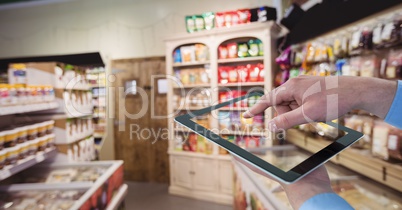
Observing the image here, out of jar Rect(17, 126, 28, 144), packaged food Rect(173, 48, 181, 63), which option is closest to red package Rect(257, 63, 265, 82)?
packaged food Rect(173, 48, 181, 63)

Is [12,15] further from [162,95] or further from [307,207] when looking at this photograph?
[307,207]

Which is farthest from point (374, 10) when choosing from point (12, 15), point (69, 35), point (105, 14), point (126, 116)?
point (12, 15)

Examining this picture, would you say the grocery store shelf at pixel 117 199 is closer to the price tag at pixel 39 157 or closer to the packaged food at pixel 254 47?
the price tag at pixel 39 157

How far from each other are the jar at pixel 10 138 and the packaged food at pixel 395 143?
8.64 feet

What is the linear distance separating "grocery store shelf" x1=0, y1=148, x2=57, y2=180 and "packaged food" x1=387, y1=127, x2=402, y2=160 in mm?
2571

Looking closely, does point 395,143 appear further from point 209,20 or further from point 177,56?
point 177,56

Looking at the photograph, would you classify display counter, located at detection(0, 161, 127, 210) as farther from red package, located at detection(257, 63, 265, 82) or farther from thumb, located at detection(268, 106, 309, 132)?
red package, located at detection(257, 63, 265, 82)

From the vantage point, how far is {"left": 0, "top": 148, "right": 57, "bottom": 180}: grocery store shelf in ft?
5.64

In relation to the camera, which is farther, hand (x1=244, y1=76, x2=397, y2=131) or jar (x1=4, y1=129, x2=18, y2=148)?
jar (x1=4, y1=129, x2=18, y2=148)

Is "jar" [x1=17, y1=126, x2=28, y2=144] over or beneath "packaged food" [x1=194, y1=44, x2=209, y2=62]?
beneath

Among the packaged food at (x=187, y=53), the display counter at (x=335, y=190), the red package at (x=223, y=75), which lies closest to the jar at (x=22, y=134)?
the display counter at (x=335, y=190)

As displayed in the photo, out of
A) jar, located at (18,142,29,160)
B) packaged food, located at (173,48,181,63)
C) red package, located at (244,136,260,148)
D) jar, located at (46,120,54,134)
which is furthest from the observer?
packaged food, located at (173,48,181,63)

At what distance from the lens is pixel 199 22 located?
3.74m

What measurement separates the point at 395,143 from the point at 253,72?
2.21m
